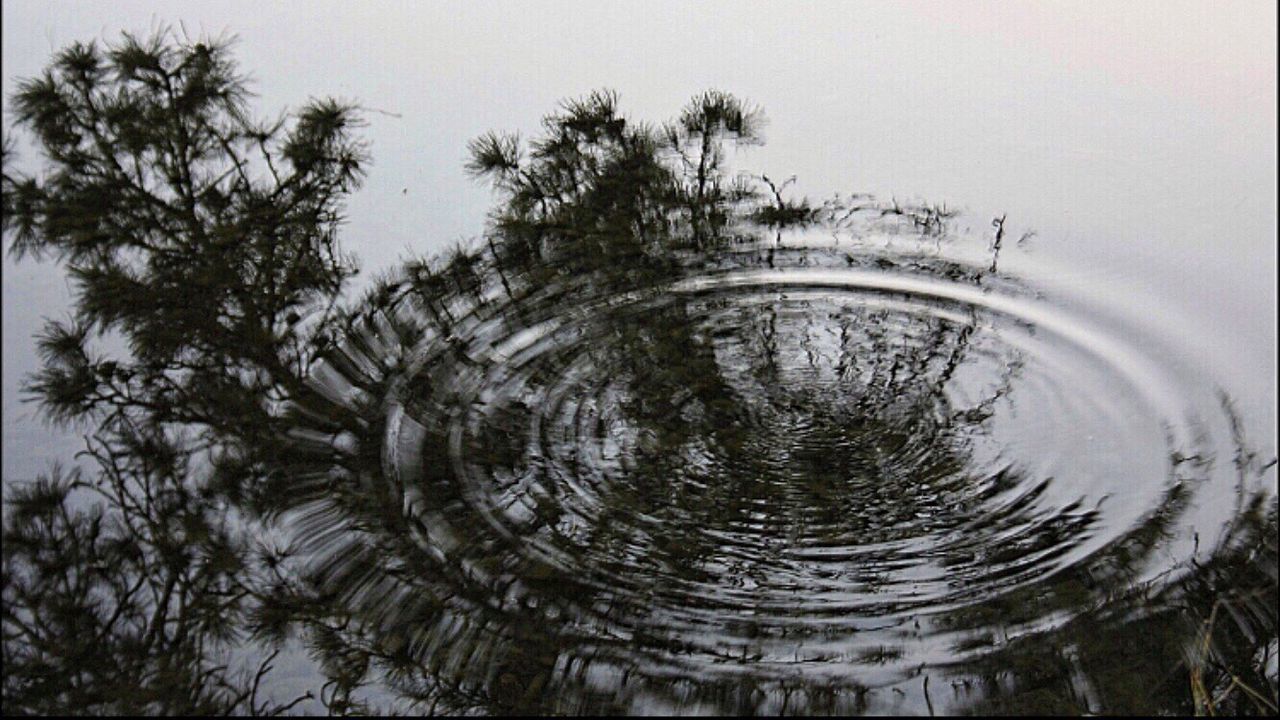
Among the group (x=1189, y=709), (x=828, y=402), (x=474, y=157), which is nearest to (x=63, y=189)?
(x=474, y=157)

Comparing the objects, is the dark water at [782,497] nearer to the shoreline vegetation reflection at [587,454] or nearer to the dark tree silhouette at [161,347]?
the shoreline vegetation reflection at [587,454]

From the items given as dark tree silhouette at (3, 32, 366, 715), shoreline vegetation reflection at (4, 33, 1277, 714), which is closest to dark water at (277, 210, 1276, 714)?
shoreline vegetation reflection at (4, 33, 1277, 714)

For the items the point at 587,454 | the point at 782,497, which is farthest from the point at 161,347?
the point at 782,497

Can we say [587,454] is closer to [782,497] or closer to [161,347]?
[782,497]

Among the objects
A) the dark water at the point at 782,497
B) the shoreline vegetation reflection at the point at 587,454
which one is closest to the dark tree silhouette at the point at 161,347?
the shoreline vegetation reflection at the point at 587,454

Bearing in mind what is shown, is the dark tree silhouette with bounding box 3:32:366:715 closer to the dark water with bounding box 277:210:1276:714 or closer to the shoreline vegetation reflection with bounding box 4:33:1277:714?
the shoreline vegetation reflection with bounding box 4:33:1277:714

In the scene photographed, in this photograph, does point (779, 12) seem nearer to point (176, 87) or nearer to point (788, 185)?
point (788, 185)
